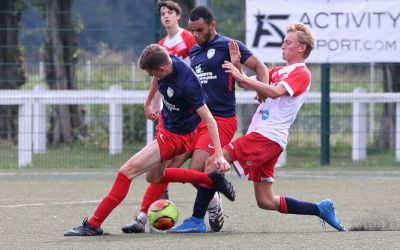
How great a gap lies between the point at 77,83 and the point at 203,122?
31.5 feet

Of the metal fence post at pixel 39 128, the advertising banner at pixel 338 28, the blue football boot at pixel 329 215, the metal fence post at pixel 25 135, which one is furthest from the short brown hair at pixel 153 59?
the metal fence post at pixel 39 128

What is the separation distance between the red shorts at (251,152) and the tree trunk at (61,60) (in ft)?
30.2

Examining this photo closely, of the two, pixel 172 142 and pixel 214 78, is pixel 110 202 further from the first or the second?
pixel 214 78

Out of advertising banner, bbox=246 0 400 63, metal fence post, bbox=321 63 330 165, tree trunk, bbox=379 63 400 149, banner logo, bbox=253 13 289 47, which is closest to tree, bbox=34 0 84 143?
banner logo, bbox=253 13 289 47

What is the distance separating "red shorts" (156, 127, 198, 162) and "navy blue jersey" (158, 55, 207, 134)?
4cm

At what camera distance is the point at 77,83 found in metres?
19.5

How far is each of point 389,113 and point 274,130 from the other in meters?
11.5

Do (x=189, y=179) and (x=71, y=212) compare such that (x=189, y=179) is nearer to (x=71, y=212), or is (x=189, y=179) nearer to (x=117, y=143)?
(x=71, y=212)

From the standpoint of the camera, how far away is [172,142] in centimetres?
984

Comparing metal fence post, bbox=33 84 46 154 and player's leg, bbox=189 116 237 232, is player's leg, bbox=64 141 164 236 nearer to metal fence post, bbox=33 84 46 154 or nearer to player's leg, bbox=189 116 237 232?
player's leg, bbox=189 116 237 232

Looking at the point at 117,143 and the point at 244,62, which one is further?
the point at 117,143

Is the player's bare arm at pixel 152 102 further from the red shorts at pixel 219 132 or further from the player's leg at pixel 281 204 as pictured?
the player's leg at pixel 281 204

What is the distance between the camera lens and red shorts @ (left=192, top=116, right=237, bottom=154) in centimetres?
Result: 1003

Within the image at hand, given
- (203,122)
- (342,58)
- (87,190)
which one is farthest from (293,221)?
(342,58)
